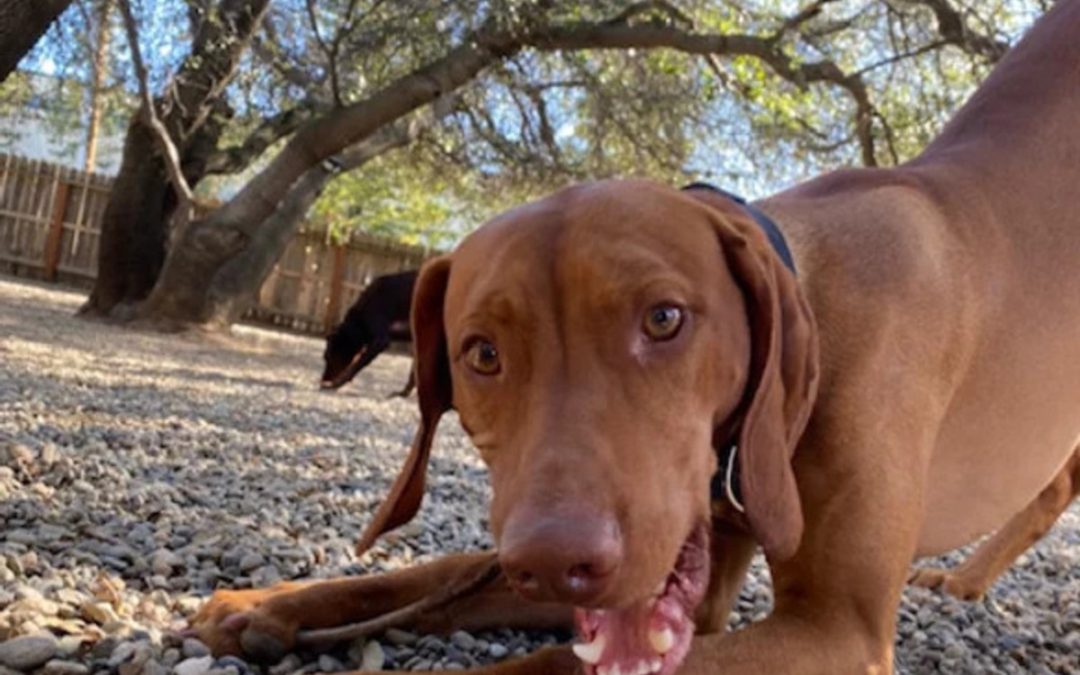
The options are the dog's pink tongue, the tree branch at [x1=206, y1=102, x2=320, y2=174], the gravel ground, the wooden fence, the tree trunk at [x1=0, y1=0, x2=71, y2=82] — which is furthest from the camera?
the wooden fence

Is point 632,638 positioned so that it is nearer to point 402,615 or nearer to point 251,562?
point 402,615

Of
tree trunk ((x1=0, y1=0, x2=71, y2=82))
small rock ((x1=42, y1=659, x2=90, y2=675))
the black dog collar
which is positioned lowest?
small rock ((x1=42, y1=659, x2=90, y2=675))

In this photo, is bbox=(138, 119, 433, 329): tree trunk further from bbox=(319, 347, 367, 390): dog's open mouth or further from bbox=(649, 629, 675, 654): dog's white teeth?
bbox=(649, 629, 675, 654): dog's white teeth

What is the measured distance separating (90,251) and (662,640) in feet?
77.7

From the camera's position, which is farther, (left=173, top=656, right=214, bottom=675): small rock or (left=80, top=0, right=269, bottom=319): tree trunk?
(left=80, top=0, right=269, bottom=319): tree trunk

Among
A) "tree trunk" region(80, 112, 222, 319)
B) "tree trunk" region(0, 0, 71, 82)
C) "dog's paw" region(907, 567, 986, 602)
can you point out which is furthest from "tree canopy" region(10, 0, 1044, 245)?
"dog's paw" region(907, 567, 986, 602)

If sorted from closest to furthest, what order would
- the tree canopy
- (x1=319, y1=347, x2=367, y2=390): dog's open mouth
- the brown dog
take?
the brown dog < (x1=319, y1=347, x2=367, y2=390): dog's open mouth < the tree canopy

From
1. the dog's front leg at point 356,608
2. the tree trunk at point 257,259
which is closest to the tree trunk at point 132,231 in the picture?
the tree trunk at point 257,259

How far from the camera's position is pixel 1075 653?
14.4 ft

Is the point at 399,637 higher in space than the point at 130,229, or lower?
lower

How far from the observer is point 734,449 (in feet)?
8.79

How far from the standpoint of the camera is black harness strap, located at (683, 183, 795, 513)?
2688mm

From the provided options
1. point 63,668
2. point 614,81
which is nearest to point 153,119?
point 614,81

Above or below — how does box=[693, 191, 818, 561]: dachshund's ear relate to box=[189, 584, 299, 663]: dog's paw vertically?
above
